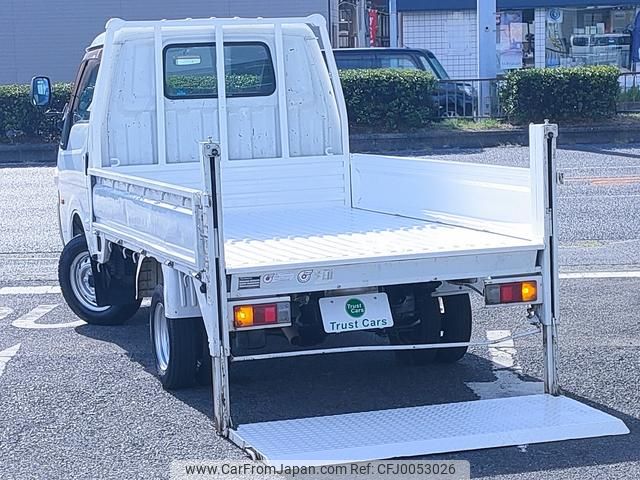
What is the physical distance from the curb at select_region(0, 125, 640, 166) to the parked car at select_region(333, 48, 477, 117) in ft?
3.59

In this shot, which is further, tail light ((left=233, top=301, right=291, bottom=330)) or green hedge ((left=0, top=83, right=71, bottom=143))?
green hedge ((left=0, top=83, right=71, bottom=143))

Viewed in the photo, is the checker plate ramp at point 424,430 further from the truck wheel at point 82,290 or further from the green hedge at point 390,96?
the green hedge at point 390,96

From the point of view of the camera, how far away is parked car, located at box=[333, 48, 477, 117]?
21953 millimetres

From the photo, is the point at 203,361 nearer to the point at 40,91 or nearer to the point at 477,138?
the point at 40,91

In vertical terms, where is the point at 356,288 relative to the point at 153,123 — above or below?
below

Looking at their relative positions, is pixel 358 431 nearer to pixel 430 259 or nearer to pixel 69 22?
pixel 430 259

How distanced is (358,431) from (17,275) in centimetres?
612

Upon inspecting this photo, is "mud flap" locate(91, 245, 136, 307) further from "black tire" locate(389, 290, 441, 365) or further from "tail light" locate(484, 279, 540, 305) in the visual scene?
"tail light" locate(484, 279, 540, 305)

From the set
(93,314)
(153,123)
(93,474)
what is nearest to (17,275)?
(93,314)

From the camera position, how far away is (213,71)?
895 centimetres

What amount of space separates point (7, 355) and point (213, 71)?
2673 millimetres

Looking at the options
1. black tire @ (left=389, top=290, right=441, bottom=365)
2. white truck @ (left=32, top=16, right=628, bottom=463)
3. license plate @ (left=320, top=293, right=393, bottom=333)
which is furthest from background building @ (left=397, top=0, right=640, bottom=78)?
license plate @ (left=320, top=293, right=393, bottom=333)

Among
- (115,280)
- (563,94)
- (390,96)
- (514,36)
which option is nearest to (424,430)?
(115,280)

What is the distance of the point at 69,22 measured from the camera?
29.2 meters
